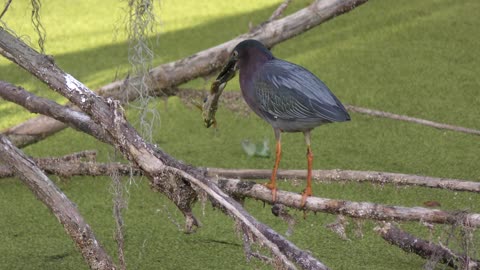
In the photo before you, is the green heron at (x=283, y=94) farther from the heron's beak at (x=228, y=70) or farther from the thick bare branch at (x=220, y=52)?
the thick bare branch at (x=220, y=52)

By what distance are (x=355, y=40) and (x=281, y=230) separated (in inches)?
66.9

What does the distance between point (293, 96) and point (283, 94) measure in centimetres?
2

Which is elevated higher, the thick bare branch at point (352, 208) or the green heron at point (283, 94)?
the green heron at point (283, 94)

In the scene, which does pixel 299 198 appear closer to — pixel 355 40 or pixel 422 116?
pixel 422 116

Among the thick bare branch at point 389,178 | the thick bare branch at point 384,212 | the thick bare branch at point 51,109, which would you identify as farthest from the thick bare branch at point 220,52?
the thick bare branch at point 384,212

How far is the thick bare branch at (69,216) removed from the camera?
178cm

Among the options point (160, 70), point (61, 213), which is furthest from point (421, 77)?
point (61, 213)

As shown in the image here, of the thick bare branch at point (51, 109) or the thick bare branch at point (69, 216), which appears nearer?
the thick bare branch at point (69, 216)

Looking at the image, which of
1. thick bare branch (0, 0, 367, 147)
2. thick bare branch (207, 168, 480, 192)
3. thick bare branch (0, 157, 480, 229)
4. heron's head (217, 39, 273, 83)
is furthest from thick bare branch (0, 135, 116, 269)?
thick bare branch (0, 0, 367, 147)

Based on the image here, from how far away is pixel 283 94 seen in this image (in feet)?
5.86

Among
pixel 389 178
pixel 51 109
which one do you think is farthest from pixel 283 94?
pixel 51 109

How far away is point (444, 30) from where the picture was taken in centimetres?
394

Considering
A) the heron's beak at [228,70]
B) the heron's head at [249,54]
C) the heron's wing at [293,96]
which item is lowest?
the heron's wing at [293,96]

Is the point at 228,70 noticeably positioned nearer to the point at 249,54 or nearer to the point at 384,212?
the point at 249,54
